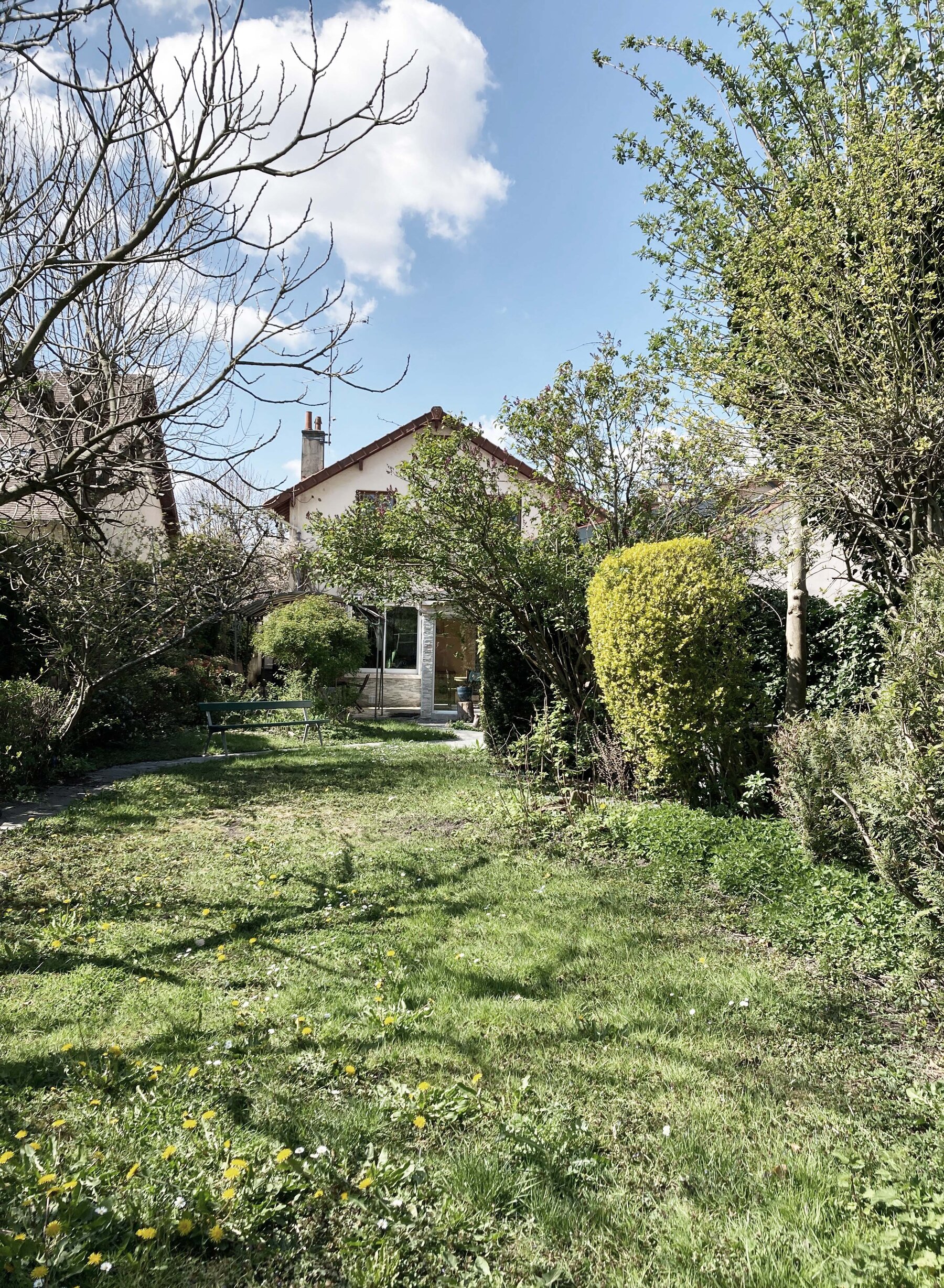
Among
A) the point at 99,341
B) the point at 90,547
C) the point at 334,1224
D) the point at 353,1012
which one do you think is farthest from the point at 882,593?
the point at 90,547

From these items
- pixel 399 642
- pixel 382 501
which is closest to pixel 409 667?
pixel 399 642

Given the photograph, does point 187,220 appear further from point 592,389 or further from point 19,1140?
point 592,389

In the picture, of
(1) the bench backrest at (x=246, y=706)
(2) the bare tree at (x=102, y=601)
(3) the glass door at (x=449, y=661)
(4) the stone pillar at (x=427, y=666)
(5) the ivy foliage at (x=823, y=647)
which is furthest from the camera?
(3) the glass door at (x=449, y=661)

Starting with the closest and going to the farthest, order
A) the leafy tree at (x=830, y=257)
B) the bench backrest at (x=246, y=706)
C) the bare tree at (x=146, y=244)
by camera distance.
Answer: the bare tree at (x=146, y=244) → the leafy tree at (x=830, y=257) → the bench backrest at (x=246, y=706)

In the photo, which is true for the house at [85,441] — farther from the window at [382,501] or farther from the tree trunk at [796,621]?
the tree trunk at [796,621]

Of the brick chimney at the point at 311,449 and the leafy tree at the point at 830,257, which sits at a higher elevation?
the brick chimney at the point at 311,449

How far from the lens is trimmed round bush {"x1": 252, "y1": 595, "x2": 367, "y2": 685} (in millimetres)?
15812

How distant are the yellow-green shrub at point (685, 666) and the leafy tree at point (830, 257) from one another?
1136 millimetres

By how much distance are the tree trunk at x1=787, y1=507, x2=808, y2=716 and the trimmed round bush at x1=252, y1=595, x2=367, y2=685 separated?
10.9 metres

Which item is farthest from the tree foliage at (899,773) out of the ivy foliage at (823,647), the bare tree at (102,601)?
the bare tree at (102,601)

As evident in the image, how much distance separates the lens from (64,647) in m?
9.83

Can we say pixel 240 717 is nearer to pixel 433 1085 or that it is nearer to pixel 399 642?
pixel 399 642

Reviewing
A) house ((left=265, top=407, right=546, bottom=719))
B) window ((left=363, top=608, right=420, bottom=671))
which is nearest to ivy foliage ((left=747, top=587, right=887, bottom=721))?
house ((left=265, top=407, right=546, bottom=719))

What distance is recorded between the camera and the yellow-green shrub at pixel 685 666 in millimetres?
6418
